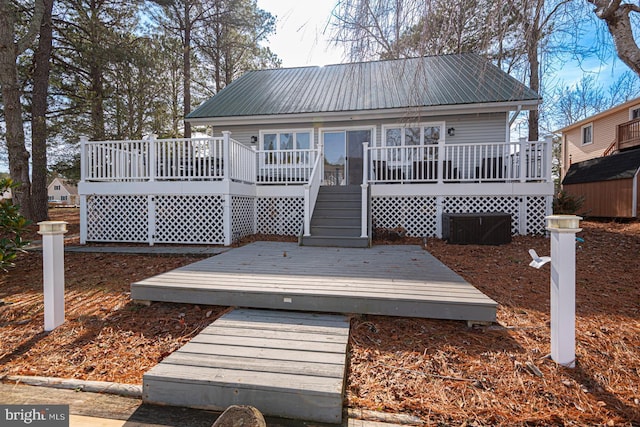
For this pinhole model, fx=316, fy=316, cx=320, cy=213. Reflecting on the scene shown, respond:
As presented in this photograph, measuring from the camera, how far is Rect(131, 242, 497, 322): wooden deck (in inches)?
107

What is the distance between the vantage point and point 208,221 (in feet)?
23.1

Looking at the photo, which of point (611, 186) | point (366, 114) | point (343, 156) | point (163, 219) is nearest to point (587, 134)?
point (611, 186)

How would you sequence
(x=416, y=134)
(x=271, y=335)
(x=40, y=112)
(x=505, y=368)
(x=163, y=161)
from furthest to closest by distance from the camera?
(x=40, y=112), (x=416, y=134), (x=163, y=161), (x=271, y=335), (x=505, y=368)

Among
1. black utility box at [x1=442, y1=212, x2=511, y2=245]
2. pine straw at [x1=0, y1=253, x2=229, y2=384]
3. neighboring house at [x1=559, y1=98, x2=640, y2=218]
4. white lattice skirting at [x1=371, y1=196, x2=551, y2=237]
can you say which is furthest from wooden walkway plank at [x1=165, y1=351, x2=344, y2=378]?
neighboring house at [x1=559, y1=98, x2=640, y2=218]

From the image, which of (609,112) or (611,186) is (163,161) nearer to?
(611,186)

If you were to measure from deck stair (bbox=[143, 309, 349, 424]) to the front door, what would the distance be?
320 inches

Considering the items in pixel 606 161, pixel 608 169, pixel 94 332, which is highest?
pixel 606 161

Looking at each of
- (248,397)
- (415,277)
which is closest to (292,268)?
(415,277)

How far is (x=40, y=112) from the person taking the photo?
1073 cm

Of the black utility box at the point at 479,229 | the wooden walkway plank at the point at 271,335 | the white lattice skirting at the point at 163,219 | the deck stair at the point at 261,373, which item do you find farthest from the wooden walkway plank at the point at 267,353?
the black utility box at the point at 479,229

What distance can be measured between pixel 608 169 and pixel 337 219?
11.7 m

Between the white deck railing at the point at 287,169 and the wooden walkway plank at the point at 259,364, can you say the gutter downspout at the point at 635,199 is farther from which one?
the wooden walkway plank at the point at 259,364

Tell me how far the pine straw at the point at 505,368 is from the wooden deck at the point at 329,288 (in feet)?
0.66

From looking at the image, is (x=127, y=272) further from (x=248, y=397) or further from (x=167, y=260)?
(x=248, y=397)
